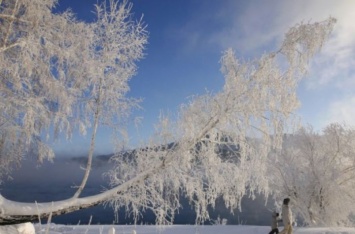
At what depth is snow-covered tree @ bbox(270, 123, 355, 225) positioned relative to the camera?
79.3 ft

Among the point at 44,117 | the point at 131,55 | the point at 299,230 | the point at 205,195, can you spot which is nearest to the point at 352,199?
the point at 299,230

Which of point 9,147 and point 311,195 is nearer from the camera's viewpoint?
point 9,147

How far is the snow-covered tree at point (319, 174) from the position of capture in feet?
79.3

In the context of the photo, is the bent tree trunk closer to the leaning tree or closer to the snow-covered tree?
the leaning tree

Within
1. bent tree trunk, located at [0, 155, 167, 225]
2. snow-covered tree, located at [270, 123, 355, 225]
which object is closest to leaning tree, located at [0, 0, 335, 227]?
bent tree trunk, located at [0, 155, 167, 225]

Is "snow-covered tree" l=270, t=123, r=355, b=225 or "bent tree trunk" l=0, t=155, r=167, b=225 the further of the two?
"snow-covered tree" l=270, t=123, r=355, b=225

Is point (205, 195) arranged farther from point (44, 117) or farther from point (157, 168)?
point (44, 117)

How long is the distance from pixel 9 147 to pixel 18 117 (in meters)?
0.97

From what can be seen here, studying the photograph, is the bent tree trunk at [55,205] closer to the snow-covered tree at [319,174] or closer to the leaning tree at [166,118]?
the leaning tree at [166,118]

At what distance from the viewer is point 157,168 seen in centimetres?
916

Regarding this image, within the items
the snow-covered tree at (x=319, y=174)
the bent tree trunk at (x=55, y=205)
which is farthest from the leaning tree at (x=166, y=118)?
the snow-covered tree at (x=319, y=174)

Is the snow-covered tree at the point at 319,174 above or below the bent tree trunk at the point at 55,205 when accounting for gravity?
above

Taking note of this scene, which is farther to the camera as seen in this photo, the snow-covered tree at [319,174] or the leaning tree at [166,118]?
the snow-covered tree at [319,174]

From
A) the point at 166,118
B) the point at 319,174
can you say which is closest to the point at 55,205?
the point at 166,118
